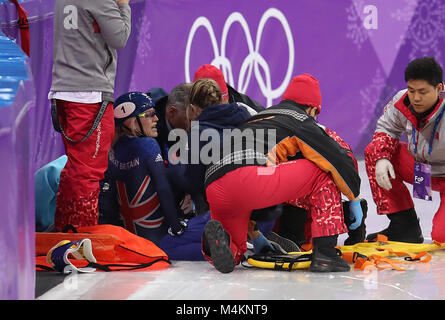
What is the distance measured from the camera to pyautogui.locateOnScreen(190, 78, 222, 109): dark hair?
3.64 meters

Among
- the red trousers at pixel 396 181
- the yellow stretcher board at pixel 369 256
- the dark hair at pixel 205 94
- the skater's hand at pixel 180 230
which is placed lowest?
the yellow stretcher board at pixel 369 256

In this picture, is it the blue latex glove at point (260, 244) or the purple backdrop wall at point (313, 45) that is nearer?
the blue latex glove at point (260, 244)

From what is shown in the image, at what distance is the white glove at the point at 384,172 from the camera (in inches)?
150

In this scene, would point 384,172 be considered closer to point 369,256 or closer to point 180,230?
point 369,256

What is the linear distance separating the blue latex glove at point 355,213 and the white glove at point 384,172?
7.4 inches

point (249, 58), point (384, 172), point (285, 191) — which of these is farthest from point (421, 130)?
point (249, 58)

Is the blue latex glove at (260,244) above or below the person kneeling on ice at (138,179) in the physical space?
below

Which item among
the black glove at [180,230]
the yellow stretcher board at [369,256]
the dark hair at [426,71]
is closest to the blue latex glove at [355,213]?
the yellow stretcher board at [369,256]

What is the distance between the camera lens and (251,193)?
3.16 m

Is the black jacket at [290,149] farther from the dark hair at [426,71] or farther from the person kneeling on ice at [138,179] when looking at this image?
the dark hair at [426,71]

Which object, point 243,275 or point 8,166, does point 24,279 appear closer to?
point 8,166

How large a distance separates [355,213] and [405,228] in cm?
37

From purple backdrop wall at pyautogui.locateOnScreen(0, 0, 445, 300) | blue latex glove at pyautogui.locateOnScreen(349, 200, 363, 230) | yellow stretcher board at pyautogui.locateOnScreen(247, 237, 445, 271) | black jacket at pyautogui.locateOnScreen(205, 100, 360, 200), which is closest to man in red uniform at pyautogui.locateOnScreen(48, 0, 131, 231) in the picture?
black jacket at pyautogui.locateOnScreen(205, 100, 360, 200)
